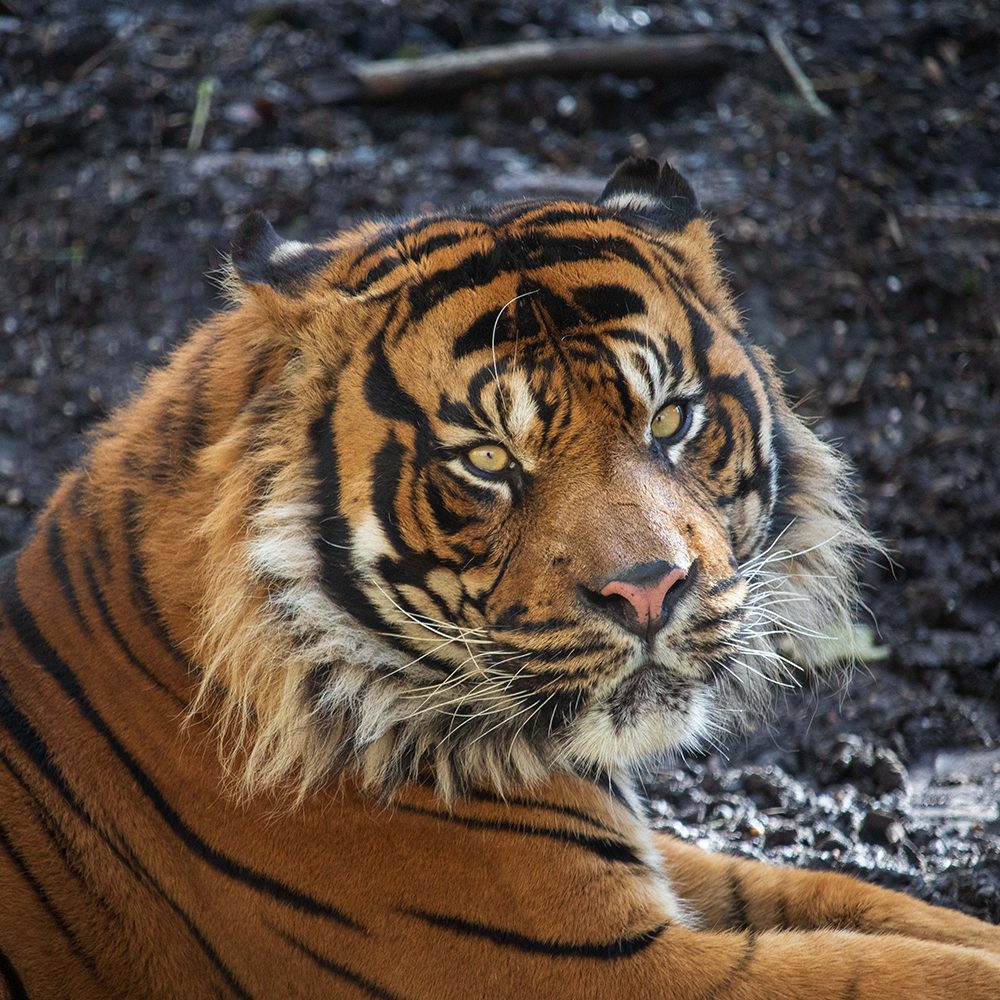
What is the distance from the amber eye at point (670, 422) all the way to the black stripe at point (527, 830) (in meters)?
0.80

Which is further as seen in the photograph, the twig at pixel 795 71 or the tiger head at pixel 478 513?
the twig at pixel 795 71

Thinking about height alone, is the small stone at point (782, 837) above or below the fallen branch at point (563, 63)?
below

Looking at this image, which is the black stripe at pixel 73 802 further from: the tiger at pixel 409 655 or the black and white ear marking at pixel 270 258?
the black and white ear marking at pixel 270 258

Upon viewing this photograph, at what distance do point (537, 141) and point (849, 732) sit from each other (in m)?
3.45

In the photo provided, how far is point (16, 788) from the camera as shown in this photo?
8.27ft

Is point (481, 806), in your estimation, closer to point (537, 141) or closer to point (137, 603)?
point (137, 603)

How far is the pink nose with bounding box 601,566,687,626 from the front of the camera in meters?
2.27

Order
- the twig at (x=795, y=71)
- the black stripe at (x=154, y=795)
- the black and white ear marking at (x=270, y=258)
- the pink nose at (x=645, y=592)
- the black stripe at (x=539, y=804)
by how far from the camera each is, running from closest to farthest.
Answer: the pink nose at (x=645, y=592) < the black stripe at (x=154, y=795) < the black stripe at (x=539, y=804) < the black and white ear marking at (x=270, y=258) < the twig at (x=795, y=71)

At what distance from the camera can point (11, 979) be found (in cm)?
246

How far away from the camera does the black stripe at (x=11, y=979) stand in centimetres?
246

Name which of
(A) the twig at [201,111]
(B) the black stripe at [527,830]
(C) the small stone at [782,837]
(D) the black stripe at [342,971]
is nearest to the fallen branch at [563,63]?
(A) the twig at [201,111]

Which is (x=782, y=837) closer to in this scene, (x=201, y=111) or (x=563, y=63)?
(x=563, y=63)

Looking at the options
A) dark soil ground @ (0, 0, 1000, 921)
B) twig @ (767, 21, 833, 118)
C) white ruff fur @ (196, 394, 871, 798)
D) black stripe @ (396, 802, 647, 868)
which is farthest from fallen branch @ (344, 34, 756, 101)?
black stripe @ (396, 802, 647, 868)

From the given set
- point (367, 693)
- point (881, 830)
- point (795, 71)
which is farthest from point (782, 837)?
point (795, 71)
